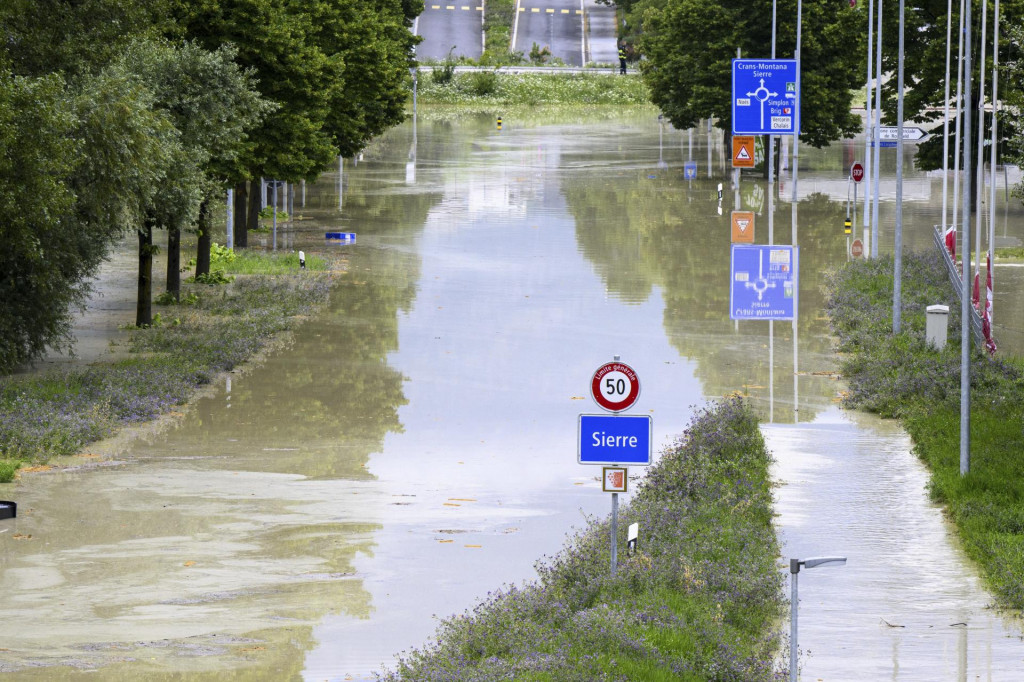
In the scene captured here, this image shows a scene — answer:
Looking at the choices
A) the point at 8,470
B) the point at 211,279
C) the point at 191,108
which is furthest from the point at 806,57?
the point at 8,470

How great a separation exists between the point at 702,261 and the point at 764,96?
529 centimetres

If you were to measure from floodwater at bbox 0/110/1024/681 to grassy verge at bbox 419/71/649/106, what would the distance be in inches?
2956

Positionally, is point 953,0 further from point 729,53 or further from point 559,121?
point 559,121

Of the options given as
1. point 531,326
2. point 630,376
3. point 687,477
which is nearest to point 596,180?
point 531,326

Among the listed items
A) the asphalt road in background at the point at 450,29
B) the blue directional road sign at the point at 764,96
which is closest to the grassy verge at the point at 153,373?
the blue directional road sign at the point at 764,96

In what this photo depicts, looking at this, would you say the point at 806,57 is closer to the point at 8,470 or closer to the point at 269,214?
the point at 269,214

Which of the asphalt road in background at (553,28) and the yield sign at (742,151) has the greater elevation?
the asphalt road in background at (553,28)

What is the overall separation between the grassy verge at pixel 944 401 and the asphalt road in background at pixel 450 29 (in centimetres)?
9401

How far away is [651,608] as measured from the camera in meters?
13.4

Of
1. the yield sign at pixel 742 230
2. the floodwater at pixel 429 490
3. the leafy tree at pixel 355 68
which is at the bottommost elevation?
the floodwater at pixel 429 490

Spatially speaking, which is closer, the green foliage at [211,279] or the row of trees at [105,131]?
the row of trees at [105,131]

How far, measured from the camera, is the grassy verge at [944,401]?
1789cm

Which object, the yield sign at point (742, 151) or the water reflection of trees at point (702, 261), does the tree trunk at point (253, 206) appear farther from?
the yield sign at point (742, 151)

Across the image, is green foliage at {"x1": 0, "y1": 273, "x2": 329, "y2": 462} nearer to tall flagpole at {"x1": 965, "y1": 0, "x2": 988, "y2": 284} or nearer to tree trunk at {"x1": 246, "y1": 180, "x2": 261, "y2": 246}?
tall flagpole at {"x1": 965, "y1": 0, "x2": 988, "y2": 284}
